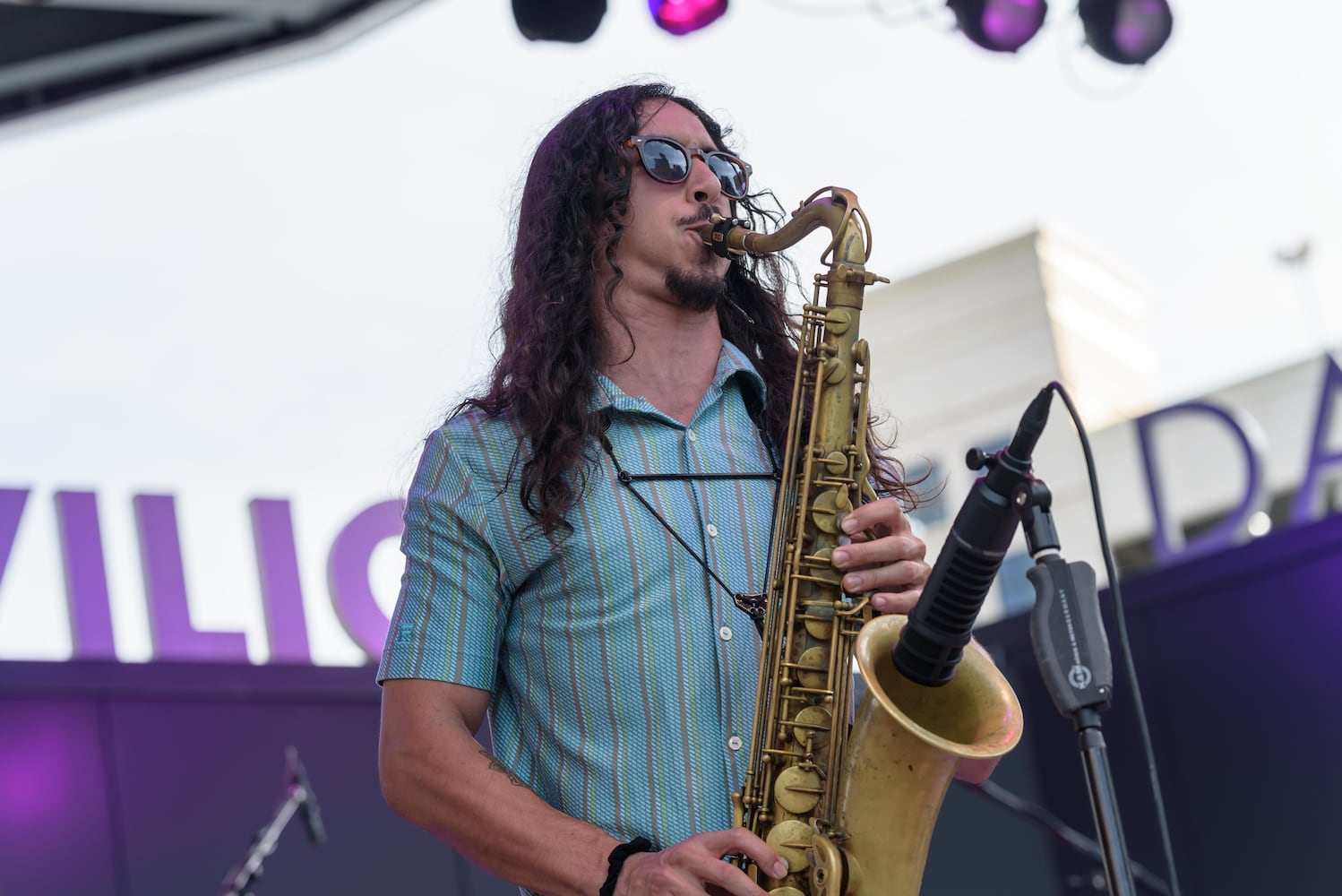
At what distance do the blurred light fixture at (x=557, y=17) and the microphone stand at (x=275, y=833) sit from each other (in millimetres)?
3061

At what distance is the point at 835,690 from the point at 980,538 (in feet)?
1.76

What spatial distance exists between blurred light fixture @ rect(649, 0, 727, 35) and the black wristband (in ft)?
15.5

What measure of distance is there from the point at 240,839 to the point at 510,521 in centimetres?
476

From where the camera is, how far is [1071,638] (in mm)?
1786

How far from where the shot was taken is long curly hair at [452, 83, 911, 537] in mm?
2422

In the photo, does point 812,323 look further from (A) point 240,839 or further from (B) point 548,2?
(A) point 240,839

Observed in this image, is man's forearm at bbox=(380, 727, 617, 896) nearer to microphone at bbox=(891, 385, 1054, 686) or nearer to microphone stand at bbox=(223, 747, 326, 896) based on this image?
microphone at bbox=(891, 385, 1054, 686)

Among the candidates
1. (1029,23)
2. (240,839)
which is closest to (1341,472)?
(1029,23)

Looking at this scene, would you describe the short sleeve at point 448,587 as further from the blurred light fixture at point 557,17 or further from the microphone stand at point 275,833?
the blurred light fixture at point 557,17

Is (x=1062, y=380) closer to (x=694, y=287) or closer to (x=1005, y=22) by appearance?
(x=1005, y=22)

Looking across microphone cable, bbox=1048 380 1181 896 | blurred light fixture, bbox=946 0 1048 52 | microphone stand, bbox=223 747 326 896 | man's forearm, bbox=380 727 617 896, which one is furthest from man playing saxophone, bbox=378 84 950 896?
blurred light fixture, bbox=946 0 1048 52

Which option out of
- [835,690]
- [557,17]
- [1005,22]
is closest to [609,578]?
[835,690]

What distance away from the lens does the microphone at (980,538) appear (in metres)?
1.78

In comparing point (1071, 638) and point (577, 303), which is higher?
point (577, 303)
